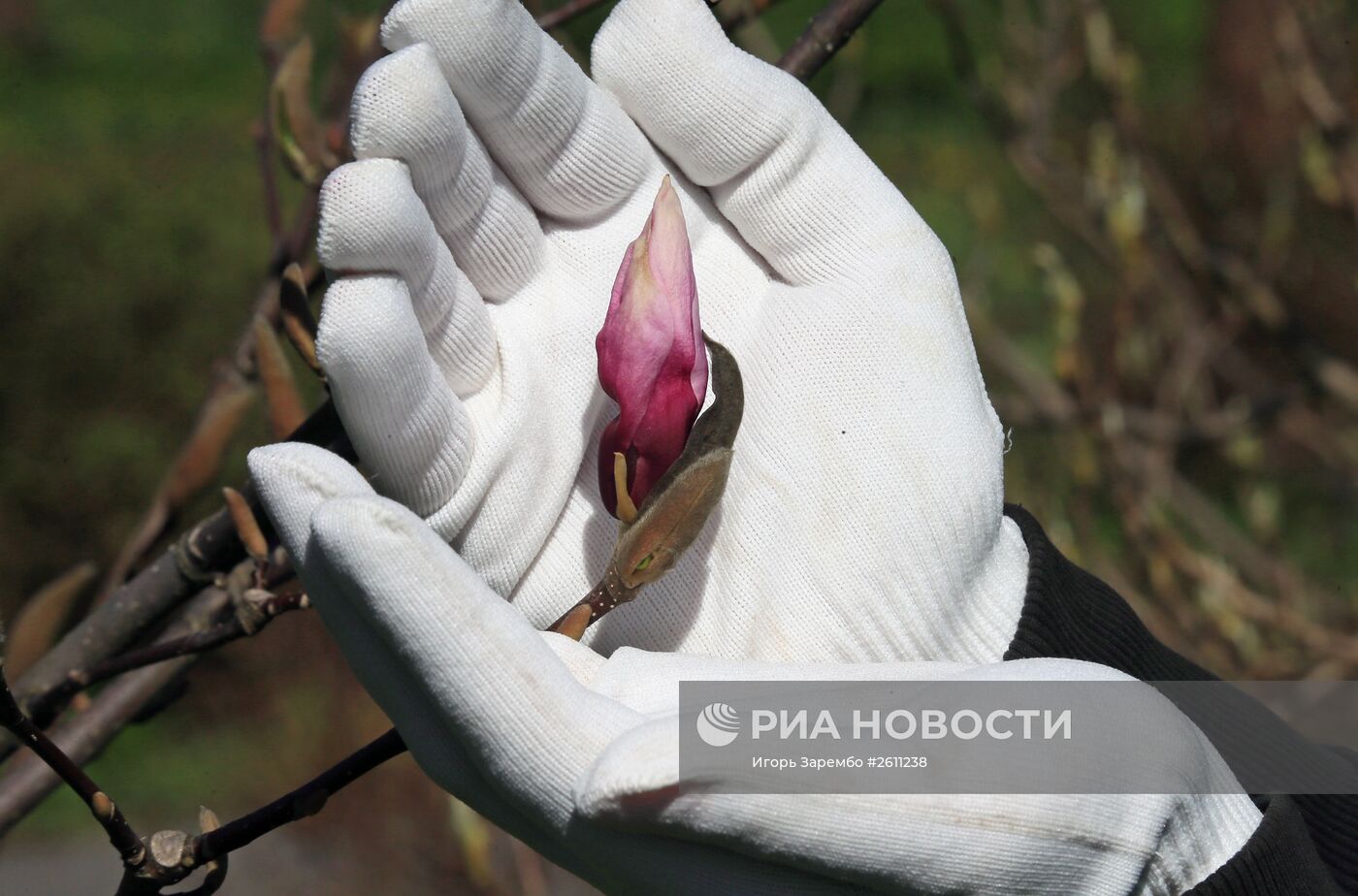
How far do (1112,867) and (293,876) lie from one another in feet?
6.91

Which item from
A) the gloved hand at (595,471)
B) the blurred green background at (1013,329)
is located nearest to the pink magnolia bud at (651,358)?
the gloved hand at (595,471)

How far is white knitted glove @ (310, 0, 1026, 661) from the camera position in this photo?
0.71m

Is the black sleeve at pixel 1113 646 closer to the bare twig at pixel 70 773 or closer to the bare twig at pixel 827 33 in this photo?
the bare twig at pixel 827 33

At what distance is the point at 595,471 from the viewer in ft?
2.56

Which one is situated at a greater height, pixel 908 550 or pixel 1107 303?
pixel 908 550

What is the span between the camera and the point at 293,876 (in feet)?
7.84

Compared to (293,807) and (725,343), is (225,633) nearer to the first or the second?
(293,807)

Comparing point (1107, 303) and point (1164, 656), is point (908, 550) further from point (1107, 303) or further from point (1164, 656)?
point (1107, 303)

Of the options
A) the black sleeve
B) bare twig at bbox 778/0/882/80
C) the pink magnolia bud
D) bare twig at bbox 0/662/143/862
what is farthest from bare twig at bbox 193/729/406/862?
bare twig at bbox 778/0/882/80

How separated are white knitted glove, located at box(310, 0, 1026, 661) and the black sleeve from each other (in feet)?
0.05

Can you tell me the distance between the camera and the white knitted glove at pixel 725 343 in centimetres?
71

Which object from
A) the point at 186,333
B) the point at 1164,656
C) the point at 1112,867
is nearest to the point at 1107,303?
the point at 186,333

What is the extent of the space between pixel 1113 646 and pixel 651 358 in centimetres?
36

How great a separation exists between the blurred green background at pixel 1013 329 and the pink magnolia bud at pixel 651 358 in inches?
13.4
